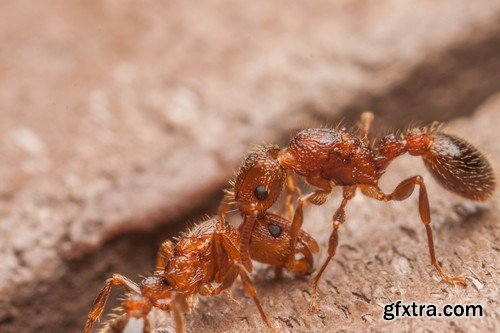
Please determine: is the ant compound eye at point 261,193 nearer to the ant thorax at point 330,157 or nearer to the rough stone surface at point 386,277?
the ant thorax at point 330,157

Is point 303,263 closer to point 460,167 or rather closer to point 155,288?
point 155,288

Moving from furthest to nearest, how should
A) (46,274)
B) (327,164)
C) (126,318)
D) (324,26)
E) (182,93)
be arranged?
(324,26) < (182,93) < (46,274) < (327,164) < (126,318)

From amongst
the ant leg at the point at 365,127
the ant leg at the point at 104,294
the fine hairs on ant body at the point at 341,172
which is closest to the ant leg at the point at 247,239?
the fine hairs on ant body at the point at 341,172

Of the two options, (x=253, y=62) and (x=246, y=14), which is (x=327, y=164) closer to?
(x=253, y=62)

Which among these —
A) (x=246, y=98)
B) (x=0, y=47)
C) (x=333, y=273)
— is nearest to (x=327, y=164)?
(x=333, y=273)

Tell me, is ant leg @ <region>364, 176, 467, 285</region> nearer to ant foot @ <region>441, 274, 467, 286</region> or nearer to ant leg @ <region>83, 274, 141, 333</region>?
ant foot @ <region>441, 274, 467, 286</region>
